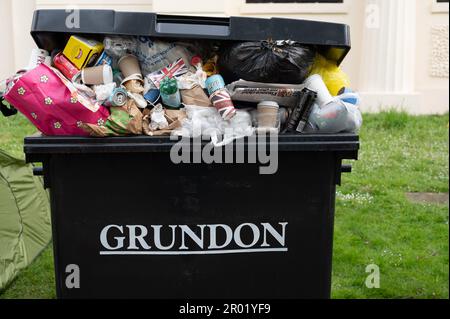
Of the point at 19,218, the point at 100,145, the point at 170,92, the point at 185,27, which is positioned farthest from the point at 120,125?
the point at 19,218

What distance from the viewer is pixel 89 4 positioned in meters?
8.65

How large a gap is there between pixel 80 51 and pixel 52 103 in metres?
0.28

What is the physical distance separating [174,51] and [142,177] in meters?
0.53

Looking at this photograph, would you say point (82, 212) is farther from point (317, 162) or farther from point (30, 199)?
point (30, 199)

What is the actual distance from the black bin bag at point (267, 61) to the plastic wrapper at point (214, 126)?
16 centimetres

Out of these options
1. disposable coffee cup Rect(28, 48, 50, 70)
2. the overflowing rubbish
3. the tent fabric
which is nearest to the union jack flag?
the overflowing rubbish

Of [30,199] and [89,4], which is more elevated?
[89,4]

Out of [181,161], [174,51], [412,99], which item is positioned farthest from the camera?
[412,99]

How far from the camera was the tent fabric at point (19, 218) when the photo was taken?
11.5 feet

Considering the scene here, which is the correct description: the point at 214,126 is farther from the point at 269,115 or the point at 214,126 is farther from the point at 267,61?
the point at 267,61

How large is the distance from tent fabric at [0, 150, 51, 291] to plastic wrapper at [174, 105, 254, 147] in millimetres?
1732

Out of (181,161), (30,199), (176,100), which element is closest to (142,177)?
(181,161)

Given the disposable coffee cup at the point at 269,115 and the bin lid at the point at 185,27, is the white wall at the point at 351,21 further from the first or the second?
the disposable coffee cup at the point at 269,115

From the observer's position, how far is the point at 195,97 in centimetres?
231
